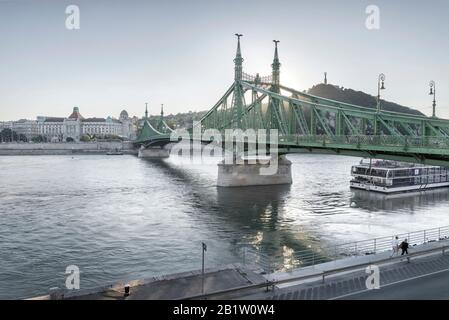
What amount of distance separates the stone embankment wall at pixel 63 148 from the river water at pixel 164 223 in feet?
356

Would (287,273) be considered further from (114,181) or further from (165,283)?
(114,181)

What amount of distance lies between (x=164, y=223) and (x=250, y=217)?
9.04m

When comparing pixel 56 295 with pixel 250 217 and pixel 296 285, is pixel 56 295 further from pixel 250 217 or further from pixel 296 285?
pixel 250 217

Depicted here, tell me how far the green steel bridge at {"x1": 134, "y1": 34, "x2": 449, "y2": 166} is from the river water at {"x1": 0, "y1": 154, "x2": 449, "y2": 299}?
24.7ft

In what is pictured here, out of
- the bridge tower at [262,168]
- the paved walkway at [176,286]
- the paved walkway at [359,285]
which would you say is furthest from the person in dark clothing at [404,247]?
the bridge tower at [262,168]

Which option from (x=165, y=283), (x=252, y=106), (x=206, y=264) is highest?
(x=252, y=106)

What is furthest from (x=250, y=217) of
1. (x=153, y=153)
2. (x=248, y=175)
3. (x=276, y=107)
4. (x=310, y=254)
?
(x=153, y=153)

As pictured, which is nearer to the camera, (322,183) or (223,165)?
(223,165)

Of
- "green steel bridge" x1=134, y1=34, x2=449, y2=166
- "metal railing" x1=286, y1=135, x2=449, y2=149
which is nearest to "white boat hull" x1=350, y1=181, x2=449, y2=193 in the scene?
"green steel bridge" x1=134, y1=34, x2=449, y2=166

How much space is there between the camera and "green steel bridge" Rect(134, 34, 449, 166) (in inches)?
1175

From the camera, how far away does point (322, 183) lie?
71.6m

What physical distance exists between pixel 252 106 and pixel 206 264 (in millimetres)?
46760

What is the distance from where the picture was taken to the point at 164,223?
4066cm
